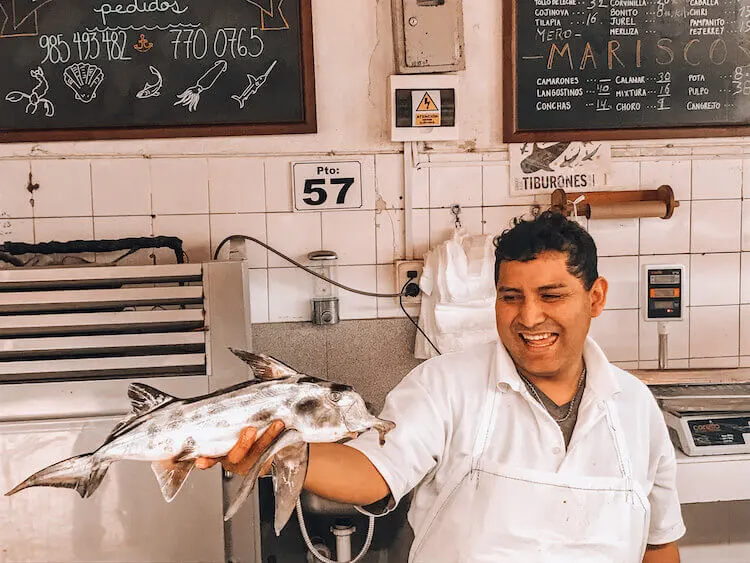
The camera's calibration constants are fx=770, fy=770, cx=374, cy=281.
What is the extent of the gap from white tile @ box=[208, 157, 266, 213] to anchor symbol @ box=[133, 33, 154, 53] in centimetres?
46

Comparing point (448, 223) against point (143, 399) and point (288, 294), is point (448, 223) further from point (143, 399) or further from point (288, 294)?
point (143, 399)

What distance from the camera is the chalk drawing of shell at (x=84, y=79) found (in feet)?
9.28

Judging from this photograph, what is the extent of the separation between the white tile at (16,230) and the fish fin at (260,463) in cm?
196

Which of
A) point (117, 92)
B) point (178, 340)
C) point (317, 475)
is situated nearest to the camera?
point (317, 475)

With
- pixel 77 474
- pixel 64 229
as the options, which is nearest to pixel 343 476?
pixel 77 474

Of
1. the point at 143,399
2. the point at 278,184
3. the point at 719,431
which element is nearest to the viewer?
the point at 143,399

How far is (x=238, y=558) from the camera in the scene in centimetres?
228

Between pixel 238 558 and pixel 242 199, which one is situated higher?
pixel 242 199

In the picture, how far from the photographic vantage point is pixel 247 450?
4.33ft

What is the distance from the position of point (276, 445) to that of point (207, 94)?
6.32 feet

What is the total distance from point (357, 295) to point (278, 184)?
1.71 feet

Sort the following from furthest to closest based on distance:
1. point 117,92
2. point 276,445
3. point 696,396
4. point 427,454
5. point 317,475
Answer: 1. point 117,92
2. point 696,396
3. point 427,454
4. point 317,475
5. point 276,445

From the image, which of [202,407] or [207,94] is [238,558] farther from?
[207,94]

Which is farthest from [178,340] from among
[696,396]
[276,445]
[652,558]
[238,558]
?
[696,396]
